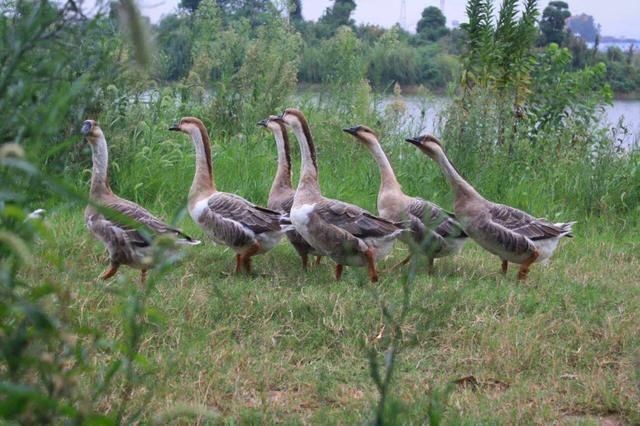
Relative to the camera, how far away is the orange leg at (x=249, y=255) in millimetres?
7672

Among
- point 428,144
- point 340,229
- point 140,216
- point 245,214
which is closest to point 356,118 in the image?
point 428,144

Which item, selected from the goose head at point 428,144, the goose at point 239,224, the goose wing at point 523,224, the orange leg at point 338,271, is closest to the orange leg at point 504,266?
the goose wing at point 523,224

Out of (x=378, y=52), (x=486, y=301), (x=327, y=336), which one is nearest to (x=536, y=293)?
(x=486, y=301)

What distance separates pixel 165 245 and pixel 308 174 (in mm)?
5766

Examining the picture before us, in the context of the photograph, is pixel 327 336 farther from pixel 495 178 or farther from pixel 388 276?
pixel 495 178

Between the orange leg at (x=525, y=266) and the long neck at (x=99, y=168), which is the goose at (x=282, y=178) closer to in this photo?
the long neck at (x=99, y=168)

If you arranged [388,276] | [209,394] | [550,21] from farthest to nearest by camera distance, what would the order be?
[550,21], [388,276], [209,394]

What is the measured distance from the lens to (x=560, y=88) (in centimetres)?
→ 1227

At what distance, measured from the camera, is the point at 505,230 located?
7.72 m

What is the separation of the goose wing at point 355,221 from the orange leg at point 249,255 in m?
0.53

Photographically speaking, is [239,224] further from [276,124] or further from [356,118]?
[356,118]

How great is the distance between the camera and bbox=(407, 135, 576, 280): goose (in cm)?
769

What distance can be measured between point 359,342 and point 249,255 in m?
2.53

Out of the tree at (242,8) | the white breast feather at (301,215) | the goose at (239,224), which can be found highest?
the tree at (242,8)
